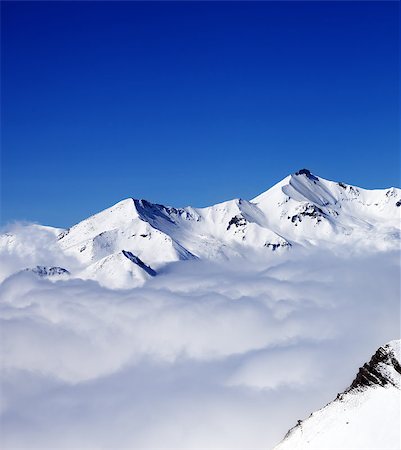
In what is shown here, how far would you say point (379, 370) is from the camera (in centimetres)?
9850

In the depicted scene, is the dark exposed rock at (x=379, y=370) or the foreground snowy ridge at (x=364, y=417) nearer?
the foreground snowy ridge at (x=364, y=417)

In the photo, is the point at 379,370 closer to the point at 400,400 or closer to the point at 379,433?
the point at 400,400

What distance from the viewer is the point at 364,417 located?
290ft

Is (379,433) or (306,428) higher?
(306,428)

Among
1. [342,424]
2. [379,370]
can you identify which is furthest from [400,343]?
[342,424]

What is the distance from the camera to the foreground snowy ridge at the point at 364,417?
274 feet

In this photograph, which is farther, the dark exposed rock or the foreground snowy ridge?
the dark exposed rock

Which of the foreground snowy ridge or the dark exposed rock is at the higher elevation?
the dark exposed rock

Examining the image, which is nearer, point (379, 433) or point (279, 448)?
point (379, 433)

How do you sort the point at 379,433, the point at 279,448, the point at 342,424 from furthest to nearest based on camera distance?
the point at 279,448 < the point at 342,424 < the point at 379,433

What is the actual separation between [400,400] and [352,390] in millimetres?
13860

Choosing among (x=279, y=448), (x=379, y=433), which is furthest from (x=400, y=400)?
(x=279, y=448)

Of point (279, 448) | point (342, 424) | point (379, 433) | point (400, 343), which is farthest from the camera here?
point (400, 343)

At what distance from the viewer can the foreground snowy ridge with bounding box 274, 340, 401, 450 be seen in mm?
83625
